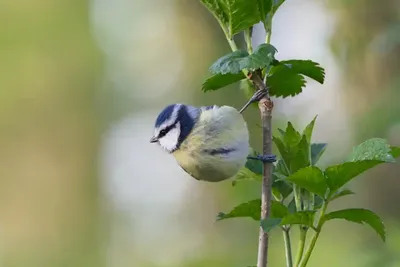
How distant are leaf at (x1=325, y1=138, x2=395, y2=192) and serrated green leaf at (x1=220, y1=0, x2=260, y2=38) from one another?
0.13m

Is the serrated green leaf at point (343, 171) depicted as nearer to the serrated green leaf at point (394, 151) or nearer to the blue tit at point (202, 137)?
the serrated green leaf at point (394, 151)

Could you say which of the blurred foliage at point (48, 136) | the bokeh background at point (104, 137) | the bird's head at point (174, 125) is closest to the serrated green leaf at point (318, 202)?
the bird's head at point (174, 125)

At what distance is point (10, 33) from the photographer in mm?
2941

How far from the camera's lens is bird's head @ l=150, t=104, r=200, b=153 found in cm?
68

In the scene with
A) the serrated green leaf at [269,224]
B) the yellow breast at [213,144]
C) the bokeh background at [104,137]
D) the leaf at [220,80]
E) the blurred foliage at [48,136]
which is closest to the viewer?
the serrated green leaf at [269,224]

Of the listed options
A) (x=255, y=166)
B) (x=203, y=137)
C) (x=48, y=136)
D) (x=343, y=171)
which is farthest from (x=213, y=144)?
(x=48, y=136)

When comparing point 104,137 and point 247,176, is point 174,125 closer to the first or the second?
point 247,176

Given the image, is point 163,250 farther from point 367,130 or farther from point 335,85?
point 367,130

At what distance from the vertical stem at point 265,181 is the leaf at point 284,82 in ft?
0.14

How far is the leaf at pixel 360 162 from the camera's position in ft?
1.23

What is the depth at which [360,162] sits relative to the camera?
1.24 ft

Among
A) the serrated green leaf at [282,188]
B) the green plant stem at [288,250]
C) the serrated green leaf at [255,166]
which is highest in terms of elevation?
the serrated green leaf at [255,166]

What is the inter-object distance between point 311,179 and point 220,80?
125 millimetres

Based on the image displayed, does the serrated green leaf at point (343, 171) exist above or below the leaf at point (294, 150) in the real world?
below
